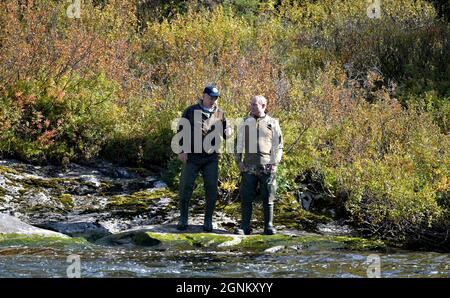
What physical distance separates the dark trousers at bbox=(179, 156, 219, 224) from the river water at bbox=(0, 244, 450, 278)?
0.91 m

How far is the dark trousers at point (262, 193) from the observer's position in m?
10.9

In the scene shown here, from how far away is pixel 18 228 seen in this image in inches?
411

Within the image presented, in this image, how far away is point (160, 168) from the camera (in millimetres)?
13867

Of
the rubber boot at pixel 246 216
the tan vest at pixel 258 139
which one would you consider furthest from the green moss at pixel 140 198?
the tan vest at pixel 258 139

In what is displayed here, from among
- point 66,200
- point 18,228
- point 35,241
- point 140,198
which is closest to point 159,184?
point 140,198

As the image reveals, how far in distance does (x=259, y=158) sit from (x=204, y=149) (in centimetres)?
70

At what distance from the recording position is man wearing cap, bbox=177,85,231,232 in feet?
35.6

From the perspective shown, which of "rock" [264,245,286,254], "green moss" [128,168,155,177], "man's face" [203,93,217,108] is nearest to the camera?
"rock" [264,245,286,254]

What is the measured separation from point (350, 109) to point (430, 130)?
5.69ft

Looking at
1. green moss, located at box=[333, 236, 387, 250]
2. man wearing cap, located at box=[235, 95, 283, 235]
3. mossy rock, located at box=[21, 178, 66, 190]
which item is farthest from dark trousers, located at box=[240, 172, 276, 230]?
mossy rock, located at box=[21, 178, 66, 190]

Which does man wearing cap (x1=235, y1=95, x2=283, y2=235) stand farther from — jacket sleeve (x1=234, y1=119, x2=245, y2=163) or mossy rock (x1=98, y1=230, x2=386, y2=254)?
mossy rock (x1=98, y1=230, x2=386, y2=254)

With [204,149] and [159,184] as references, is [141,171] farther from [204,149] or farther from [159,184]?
[204,149]
